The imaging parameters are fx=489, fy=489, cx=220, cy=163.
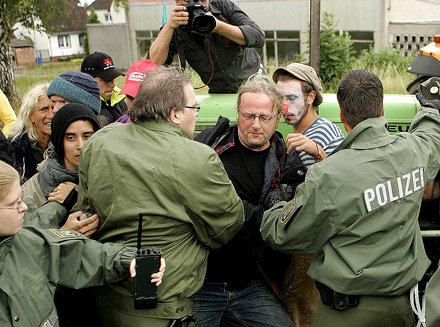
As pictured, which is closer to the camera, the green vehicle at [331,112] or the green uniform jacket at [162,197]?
the green uniform jacket at [162,197]

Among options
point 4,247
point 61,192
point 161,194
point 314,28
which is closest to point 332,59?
point 314,28

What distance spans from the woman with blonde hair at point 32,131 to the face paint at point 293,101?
157 centimetres

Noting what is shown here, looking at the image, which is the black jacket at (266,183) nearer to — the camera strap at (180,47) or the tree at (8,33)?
the camera strap at (180,47)

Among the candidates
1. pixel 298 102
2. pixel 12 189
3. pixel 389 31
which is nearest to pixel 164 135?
pixel 12 189

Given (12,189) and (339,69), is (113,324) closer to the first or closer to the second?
(12,189)

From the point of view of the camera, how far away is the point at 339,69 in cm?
1047

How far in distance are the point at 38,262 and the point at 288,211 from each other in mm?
1110

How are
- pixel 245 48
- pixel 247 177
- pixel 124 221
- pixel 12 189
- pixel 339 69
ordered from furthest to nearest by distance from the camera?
pixel 339 69, pixel 245 48, pixel 247 177, pixel 124 221, pixel 12 189

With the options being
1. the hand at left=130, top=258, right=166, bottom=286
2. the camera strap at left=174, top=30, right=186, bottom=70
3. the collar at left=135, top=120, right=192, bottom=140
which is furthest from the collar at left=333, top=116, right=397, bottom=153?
the camera strap at left=174, top=30, right=186, bottom=70

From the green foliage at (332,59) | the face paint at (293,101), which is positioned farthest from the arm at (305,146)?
the green foliage at (332,59)

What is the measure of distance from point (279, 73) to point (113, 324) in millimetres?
1857

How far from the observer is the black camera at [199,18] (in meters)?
3.42

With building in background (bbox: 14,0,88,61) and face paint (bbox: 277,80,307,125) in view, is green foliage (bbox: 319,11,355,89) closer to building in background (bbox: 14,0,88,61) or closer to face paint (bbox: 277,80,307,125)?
face paint (bbox: 277,80,307,125)

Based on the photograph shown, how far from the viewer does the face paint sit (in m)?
3.08
